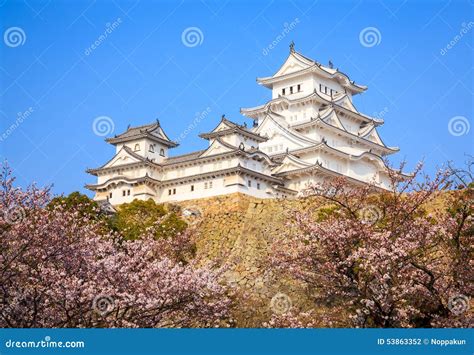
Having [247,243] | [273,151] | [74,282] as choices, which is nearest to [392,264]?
[74,282]

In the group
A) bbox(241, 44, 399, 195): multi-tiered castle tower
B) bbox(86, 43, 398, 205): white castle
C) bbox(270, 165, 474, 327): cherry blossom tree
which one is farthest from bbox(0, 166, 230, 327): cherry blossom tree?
bbox(241, 44, 399, 195): multi-tiered castle tower

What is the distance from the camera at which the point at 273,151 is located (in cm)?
4769

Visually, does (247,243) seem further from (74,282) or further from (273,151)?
(273,151)

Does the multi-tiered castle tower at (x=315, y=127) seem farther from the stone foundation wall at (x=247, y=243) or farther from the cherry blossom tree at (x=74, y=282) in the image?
the cherry blossom tree at (x=74, y=282)

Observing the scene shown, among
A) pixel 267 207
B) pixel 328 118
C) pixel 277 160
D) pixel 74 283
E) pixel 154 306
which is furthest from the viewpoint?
pixel 328 118

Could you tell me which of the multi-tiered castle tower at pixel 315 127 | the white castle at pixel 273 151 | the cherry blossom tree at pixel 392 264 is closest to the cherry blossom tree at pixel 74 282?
the cherry blossom tree at pixel 392 264

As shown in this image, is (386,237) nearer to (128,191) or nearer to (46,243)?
(46,243)

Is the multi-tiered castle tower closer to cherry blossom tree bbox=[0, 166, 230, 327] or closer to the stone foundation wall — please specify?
the stone foundation wall

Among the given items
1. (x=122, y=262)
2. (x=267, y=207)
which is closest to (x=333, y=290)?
(x=122, y=262)

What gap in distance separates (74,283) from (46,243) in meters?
1.39

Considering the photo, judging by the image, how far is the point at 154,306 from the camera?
16.6 metres

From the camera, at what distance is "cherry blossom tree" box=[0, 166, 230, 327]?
15701 mm

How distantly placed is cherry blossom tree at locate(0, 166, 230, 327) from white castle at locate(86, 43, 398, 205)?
21996mm

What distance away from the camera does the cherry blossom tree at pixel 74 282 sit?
1570 cm
